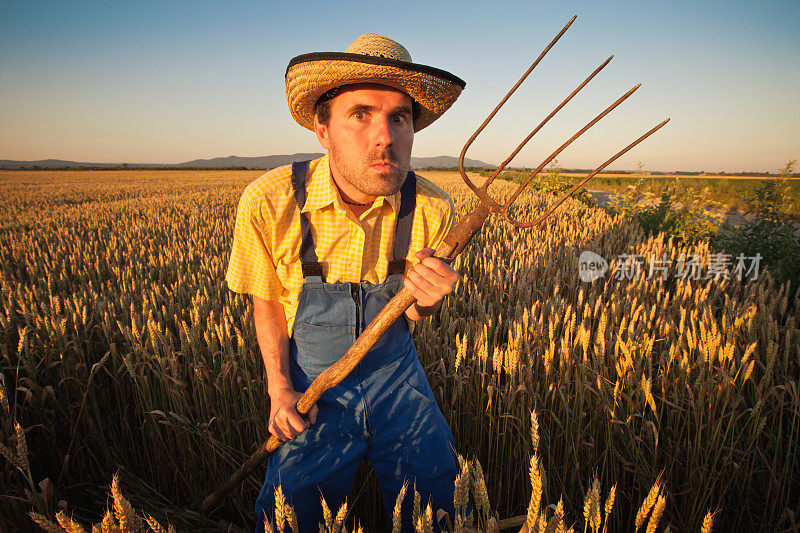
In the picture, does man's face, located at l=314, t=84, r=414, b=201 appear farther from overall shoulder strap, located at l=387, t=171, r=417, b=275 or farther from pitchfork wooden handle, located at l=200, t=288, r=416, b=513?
pitchfork wooden handle, located at l=200, t=288, r=416, b=513

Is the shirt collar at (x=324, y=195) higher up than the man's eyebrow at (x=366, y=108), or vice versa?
the man's eyebrow at (x=366, y=108)

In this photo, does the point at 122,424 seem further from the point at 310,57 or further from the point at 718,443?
the point at 718,443

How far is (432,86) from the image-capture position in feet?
5.12

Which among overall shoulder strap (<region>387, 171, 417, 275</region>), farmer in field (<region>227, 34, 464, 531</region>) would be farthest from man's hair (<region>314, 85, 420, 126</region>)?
overall shoulder strap (<region>387, 171, 417, 275</region>)

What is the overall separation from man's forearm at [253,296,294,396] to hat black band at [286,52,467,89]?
3.51 ft

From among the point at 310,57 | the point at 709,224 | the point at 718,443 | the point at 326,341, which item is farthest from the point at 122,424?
the point at 709,224

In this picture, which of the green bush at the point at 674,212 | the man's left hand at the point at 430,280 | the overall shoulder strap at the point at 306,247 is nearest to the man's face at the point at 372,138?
the overall shoulder strap at the point at 306,247

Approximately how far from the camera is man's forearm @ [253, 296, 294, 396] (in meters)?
1.61

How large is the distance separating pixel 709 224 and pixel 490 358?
5445mm

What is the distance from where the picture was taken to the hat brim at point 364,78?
1.41 meters

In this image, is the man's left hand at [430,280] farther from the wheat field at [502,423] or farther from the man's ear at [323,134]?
the man's ear at [323,134]

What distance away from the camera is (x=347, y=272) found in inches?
67.8

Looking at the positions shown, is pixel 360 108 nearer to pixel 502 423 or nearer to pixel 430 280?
pixel 430 280

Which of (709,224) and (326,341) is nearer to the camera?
(326,341)
